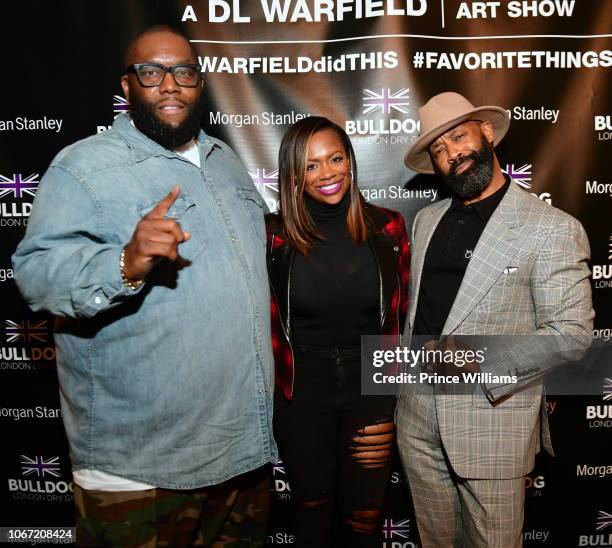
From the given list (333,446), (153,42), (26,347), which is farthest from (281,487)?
(153,42)

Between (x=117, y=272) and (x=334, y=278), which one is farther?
(x=334, y=278)

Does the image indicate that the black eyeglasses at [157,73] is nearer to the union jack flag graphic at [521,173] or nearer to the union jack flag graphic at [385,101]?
the union jack flag graphic at [385,101]

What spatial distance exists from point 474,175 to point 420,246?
12.0 inches

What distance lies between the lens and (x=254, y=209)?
185 centimetres

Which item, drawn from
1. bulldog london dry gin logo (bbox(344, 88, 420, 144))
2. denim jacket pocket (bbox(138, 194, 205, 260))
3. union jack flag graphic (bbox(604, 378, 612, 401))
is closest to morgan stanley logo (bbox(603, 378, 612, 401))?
union jack flag graphic (bbox(604, 378, 612, 401))

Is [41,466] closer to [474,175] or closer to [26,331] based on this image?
[26,331]

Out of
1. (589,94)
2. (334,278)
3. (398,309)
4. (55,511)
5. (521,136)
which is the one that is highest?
(589,94)

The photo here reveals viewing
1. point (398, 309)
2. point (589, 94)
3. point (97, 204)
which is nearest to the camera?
point (97, 204)

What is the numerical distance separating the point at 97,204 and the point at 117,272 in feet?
0.80

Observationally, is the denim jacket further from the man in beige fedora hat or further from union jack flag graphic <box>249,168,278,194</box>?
union jack flag graphic <box>249,168,278,194</box>

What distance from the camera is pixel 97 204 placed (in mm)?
1450

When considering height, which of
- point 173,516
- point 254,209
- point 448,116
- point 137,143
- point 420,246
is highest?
point 448,116

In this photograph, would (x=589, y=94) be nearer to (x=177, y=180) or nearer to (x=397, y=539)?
(x=177, y=180)

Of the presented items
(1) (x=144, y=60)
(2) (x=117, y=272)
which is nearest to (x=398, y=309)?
(2) (x=117, y=272)
